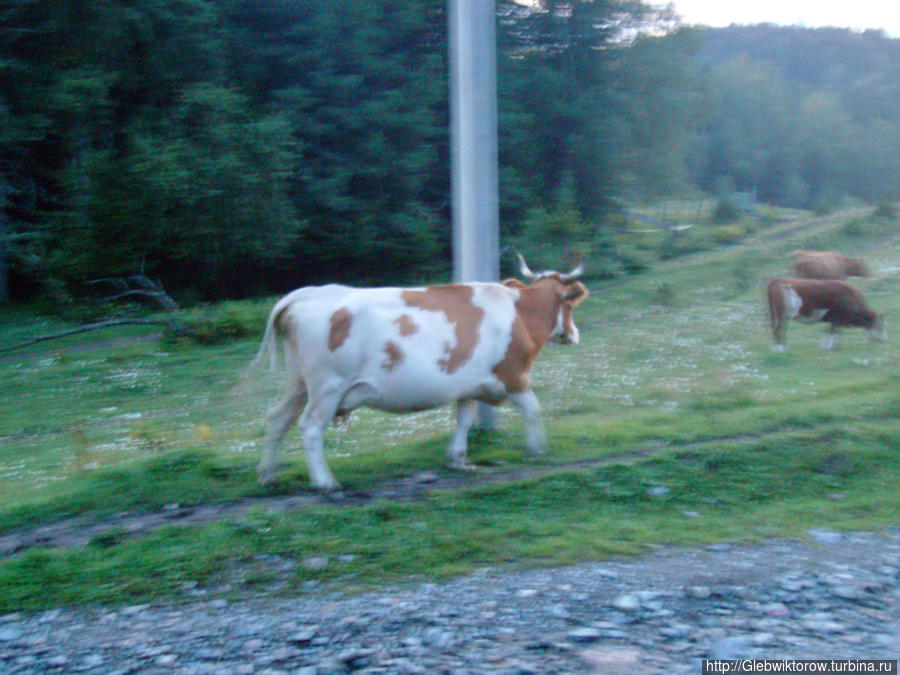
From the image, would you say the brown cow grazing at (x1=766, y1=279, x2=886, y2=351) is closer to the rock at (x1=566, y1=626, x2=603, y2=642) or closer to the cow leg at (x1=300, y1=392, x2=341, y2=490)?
the cow leg at (x1=300, y1=392, x2=341, y2=490)

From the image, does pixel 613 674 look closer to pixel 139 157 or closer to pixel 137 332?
pixel 137 332

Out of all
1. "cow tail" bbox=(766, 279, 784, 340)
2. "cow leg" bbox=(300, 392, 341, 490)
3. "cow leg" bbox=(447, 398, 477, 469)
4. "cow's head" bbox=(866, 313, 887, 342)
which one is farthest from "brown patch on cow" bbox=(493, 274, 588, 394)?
"cow's head" bbox=(866, 313, 887, 342)

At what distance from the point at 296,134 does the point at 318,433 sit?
70.7 ft

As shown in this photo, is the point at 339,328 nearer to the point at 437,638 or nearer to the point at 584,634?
the point at 437,638

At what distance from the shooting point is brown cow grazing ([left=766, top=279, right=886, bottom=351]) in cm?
1579

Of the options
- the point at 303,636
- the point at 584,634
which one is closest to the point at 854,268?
the point at 584,634

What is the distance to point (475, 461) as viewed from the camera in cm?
833

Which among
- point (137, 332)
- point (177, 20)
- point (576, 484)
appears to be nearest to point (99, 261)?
point (137, 332)

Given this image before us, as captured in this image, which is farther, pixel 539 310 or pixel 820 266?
pixel 820 266

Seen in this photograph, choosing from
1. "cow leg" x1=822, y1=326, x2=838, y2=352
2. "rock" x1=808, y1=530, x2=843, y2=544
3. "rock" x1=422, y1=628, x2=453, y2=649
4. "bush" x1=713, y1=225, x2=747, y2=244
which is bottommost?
"cow leg" x1=822, y1=326, x2=838, y2=352

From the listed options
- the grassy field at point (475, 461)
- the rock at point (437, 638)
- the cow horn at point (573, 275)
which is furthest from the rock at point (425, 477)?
the rock at point (437, 638)

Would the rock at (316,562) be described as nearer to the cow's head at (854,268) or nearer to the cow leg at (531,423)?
the cow leg at (531,423)

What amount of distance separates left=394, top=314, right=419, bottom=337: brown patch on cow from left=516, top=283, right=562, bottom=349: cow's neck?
1.29m

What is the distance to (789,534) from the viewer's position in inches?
257
